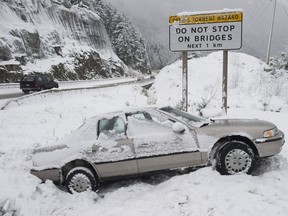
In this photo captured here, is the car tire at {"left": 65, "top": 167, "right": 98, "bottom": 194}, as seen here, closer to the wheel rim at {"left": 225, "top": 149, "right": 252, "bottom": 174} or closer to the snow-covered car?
the snow-covered car

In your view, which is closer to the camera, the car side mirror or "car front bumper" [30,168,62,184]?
the car side mirror

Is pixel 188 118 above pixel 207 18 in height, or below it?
below

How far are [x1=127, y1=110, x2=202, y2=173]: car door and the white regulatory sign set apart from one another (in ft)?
14.7

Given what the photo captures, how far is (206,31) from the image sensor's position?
8.94 metres

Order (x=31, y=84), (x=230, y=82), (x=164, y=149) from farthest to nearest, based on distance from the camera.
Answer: (x=31, y=84) → (x=230, y=82) → (x=164, y=149)

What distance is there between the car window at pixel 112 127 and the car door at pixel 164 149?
0.21 meters

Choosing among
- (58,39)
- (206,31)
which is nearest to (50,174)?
(206,31)

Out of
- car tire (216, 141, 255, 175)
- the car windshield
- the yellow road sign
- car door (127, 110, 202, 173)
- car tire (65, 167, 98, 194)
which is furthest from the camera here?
the yellow road sign

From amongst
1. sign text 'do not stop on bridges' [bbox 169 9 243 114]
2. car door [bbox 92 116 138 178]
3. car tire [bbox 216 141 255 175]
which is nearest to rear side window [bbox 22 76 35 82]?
sign text 'do not stop on bridges' [bbox 169 9 243 114]

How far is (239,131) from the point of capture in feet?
17.2

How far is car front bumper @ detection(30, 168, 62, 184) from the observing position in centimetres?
552

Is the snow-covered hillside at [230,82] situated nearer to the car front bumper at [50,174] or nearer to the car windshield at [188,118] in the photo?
the car windshield at [188,118]

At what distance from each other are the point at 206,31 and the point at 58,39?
3785 centimetres

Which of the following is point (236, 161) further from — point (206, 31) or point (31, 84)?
point (31, 84)
